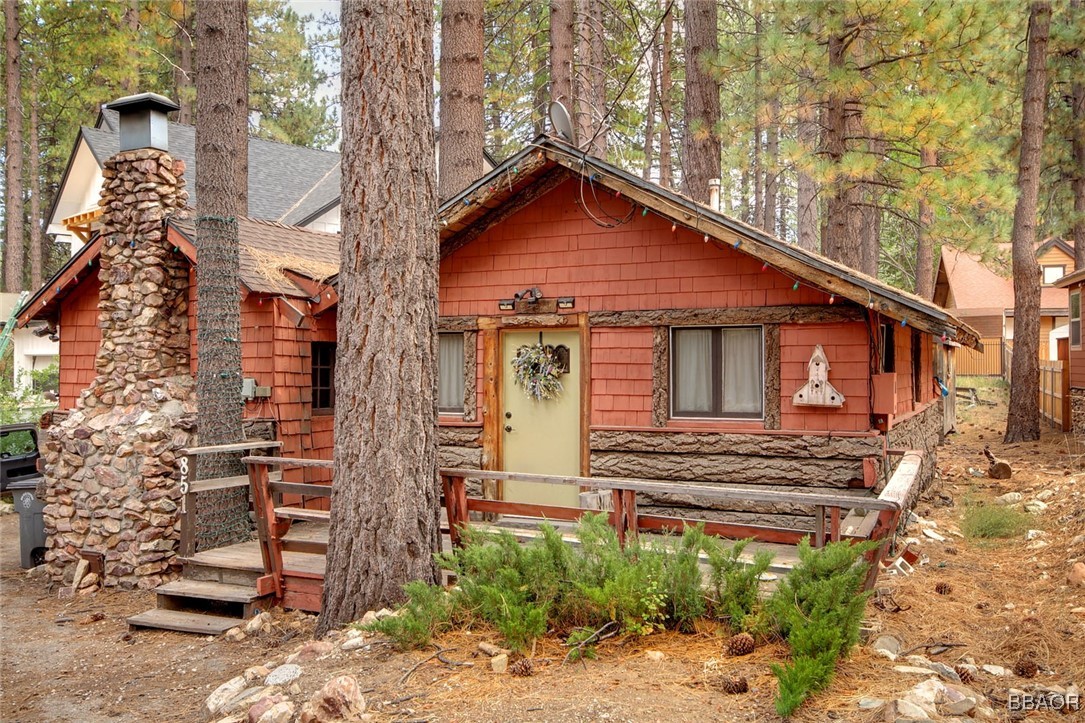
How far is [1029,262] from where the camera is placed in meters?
16.4

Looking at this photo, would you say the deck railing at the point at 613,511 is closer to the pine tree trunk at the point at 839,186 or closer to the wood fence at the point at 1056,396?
the pine tree trunk at the point at 839,186

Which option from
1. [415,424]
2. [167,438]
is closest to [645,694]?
[415,424]

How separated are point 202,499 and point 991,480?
450 inches

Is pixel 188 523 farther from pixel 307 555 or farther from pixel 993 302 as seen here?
pixel 993 302

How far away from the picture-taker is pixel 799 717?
3.94 metres

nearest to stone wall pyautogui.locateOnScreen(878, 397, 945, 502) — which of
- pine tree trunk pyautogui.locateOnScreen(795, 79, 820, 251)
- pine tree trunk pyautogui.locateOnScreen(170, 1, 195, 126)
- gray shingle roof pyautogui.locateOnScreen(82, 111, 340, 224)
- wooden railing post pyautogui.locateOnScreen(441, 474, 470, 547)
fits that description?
pine tree trunk pyautogui.locateOnScreen(795, 79, 820, 251)

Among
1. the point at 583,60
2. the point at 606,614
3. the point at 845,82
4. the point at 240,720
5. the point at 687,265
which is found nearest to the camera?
A: the point at 240,720

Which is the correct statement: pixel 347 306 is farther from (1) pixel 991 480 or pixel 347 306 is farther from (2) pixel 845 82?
(1) pixel 991 480

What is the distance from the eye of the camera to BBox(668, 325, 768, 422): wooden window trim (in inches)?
352

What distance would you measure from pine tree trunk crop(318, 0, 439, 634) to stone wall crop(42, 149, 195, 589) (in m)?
5.11

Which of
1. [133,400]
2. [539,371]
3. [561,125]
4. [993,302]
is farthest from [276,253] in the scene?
[993,302]

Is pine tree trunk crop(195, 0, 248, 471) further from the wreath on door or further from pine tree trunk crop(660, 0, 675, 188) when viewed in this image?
pine tree trunk crop(660, 0, 675, 188)

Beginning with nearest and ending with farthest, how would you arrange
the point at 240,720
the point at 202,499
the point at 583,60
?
the point at 240,720
the point at 202,499
the point at 583,60

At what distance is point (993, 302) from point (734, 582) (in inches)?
1308
